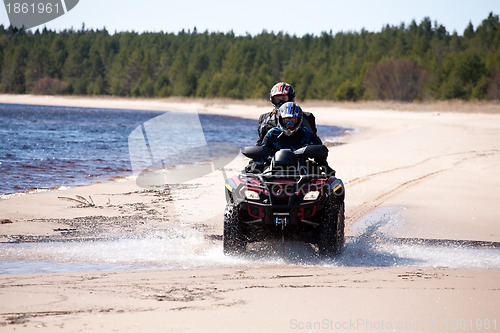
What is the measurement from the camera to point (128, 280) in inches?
223

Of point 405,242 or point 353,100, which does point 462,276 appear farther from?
point 353,100

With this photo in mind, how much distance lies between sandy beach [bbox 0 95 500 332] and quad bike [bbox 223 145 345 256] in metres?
0.27

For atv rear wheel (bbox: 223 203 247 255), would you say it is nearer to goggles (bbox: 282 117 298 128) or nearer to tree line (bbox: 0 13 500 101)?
goggles (bbox: 282 117 298 128)

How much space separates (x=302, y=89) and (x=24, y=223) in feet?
270

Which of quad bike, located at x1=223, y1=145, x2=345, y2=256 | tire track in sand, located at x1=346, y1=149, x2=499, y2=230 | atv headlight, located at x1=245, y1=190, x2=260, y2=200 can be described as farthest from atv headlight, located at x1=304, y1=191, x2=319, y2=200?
tire track in sand, located at x1=346, y1=149, x2=499, y2=230

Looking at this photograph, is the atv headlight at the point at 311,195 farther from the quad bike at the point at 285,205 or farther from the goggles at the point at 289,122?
the goggles at the point at 289,122

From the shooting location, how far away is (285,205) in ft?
22.0

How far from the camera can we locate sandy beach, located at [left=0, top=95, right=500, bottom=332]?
4.45 meters

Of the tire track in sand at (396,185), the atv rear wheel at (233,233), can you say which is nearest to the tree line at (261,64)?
the tire track in sand at (396,185)

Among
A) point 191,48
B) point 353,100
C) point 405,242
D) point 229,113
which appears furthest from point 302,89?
point 405,242

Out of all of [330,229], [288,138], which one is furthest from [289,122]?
[330,229]

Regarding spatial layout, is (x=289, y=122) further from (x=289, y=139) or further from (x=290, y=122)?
(x=289, y=139)

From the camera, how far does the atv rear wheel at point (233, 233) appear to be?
702 cm

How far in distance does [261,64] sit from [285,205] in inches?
4263
